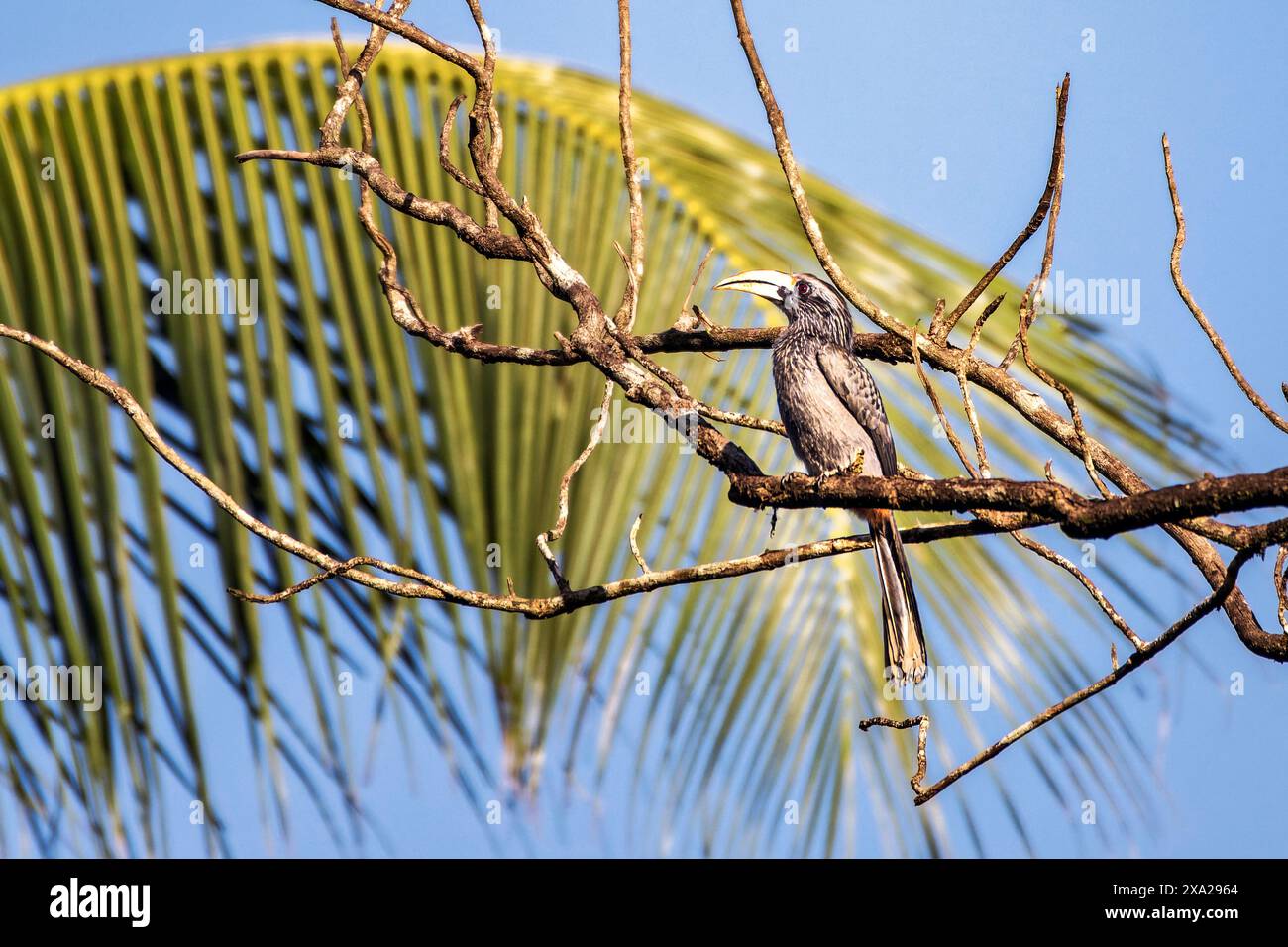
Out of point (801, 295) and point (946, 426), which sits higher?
point (801, 295)

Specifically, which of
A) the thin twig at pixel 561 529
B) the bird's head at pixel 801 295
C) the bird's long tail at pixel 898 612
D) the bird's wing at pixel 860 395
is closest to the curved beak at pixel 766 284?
the bird's head at pixel 801 295

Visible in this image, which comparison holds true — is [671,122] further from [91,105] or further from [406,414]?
[91,105]

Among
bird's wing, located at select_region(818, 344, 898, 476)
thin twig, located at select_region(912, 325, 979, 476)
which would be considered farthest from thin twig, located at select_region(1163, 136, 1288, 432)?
bird's wing, located at select_region(818, 344, 898, 476)

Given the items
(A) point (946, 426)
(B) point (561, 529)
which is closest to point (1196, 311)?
(A) point (946, 426)

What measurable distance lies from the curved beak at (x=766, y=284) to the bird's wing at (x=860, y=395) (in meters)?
0.37

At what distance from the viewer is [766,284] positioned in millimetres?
4422

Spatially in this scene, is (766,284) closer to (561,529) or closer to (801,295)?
(801,295)

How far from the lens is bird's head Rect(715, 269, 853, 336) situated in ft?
14.0

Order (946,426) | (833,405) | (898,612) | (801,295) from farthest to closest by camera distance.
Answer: (801,295)
(833,405)
(898,612)
(946,426)

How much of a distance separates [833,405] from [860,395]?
89 millimetres

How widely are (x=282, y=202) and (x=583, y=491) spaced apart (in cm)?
149

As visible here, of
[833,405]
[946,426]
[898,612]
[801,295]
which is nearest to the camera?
[946,426]

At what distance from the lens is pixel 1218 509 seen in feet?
6.44

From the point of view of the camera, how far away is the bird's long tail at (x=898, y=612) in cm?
360
